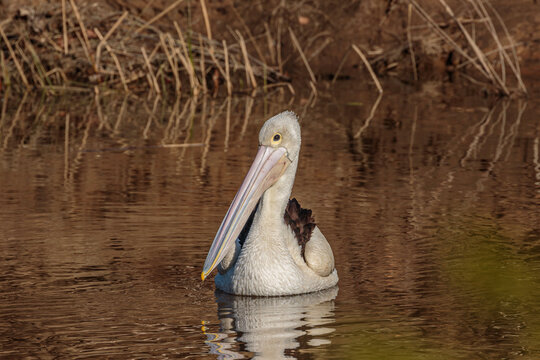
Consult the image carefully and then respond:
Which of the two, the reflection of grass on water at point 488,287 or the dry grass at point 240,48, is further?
the dry grass at point 240,48

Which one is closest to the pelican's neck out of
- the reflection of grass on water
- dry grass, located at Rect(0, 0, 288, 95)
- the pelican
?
the pelican

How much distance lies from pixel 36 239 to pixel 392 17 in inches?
585

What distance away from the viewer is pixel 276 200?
6812 millimetres

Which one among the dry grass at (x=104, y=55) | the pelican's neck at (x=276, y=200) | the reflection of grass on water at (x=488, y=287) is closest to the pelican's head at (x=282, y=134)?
the pelican's neck at (x=276, y=200)

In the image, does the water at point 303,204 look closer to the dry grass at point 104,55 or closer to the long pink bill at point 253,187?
the long pink bill at point 253,187

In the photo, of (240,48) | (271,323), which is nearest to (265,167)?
(271,323)

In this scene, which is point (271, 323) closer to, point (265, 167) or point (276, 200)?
point (276, 200)

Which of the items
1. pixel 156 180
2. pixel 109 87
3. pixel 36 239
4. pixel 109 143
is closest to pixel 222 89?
pixel 109 87

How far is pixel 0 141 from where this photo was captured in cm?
1307

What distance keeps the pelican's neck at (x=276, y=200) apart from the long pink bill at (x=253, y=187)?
1.2 inches

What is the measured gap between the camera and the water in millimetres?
5684

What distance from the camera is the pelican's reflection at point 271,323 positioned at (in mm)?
5543

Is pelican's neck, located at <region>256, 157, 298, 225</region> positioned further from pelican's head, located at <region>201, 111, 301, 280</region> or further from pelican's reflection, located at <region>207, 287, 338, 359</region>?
pelican's reflection, located at <region>207, 287, 338, 359</region>

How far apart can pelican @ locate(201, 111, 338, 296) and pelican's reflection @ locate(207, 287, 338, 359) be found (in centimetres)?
8
